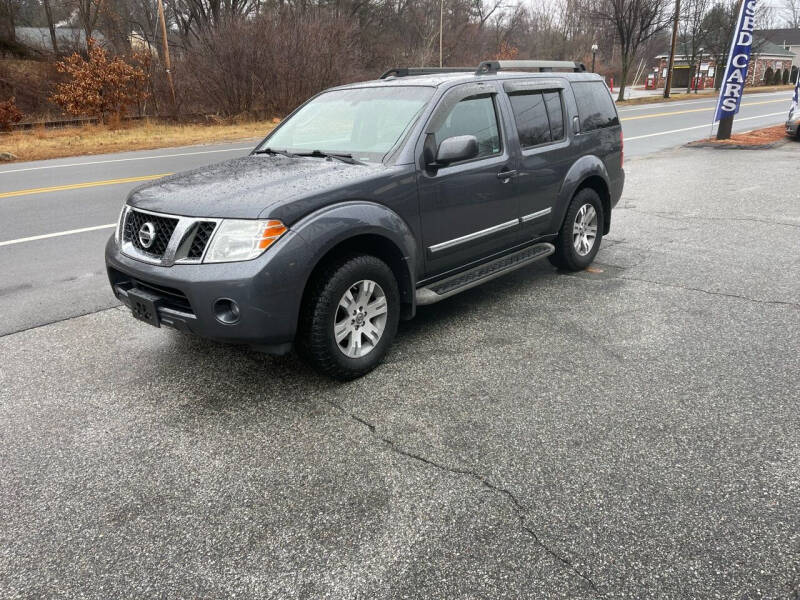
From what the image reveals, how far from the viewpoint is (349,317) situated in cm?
377

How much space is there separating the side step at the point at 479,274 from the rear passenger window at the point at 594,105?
52.2 inches

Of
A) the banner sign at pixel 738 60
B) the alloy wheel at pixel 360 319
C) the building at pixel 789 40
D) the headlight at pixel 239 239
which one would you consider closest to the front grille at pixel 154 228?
the headlight at pixel 239 239

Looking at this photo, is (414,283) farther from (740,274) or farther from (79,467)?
(740,274)

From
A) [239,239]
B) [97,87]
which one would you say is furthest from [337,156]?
[97,87]

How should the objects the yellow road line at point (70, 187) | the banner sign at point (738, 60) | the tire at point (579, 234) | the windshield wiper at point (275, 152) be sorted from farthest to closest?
the banner sign at point (738, 60) < the yellow road line at point (70, 187) < the tire at point (579, 234) < the windshield wiper at point (275, 152)

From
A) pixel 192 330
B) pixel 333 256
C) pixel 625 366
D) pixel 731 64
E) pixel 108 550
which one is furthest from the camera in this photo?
pixel 731 64

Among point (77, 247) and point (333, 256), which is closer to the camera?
point (333, 256)

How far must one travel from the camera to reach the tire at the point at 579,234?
5653 mm

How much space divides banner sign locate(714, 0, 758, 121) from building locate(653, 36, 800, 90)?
4648 centimetres

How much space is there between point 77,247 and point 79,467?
4742 mm

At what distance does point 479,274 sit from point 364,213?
52.4 inches

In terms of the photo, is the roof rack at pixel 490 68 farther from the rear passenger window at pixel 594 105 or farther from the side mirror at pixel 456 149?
the side mirror at pixel 456 149

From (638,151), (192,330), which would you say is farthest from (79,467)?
(638,151)

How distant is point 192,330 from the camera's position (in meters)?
3.41
